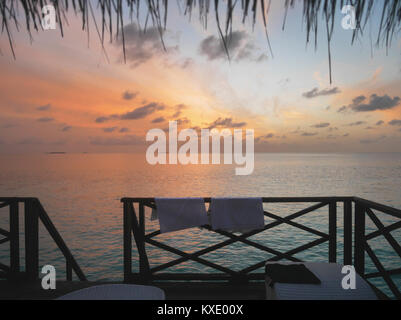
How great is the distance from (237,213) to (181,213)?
62 cm

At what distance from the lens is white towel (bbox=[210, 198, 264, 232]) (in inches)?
119

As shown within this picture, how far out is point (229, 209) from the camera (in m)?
3.04

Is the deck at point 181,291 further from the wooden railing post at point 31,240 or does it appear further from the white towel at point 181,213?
the white towel at point 181,213

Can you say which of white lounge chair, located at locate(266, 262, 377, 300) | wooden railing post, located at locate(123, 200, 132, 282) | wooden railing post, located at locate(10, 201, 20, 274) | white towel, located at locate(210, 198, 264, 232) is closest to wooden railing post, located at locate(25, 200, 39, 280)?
wooden railing post, located at locate(10, 201, 20, 274)

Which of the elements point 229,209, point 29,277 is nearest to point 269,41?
point 229,209

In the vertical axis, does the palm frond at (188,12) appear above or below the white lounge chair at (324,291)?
above

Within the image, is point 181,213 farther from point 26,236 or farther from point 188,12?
point 188,12

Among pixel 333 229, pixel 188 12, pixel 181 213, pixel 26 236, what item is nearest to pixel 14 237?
pixel 26 236

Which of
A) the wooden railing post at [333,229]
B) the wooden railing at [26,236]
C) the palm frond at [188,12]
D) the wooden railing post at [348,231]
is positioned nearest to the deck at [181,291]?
the wooden railing at [26,236]

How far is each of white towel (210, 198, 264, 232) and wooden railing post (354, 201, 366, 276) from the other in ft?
3.42

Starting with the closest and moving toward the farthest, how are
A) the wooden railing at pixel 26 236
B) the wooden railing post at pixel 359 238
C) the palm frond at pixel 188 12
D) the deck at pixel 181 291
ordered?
the palm frond at pixel 188 12 < the deck at pixel 181 291 < the wooden railing post at pixel 359 238 < the wooden railing at pixel 26 236

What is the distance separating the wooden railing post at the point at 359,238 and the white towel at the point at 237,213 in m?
1.04

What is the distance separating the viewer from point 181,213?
3.01 meters

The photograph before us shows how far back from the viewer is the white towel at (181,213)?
2.99 metres
